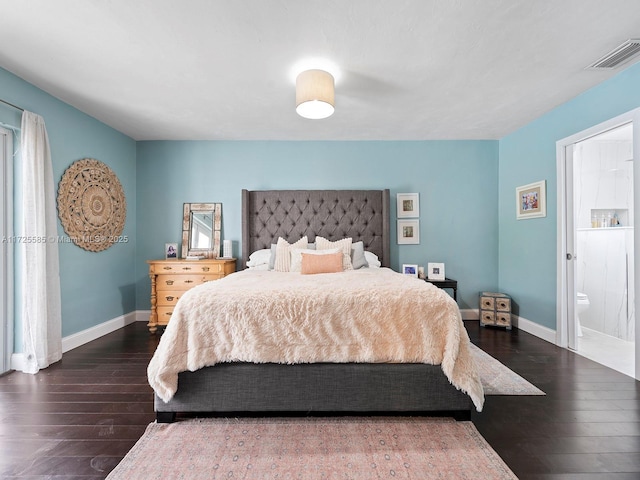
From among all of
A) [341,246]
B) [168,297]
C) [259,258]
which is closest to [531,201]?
[341,246]

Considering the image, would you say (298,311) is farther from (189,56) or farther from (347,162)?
(347,162)

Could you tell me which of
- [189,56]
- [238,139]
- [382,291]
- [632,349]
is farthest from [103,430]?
[632,349]

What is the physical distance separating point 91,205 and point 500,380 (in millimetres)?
4220

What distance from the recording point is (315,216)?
3.82 m

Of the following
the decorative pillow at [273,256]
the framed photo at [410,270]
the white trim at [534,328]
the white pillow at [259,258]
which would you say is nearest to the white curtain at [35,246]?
the white pillow at [259,258]

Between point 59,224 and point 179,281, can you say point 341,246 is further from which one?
point 59,224

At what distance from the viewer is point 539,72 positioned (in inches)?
92.1

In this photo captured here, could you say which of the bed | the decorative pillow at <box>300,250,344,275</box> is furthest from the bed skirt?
the decorative pillow at <box>300,250,344,275</box>

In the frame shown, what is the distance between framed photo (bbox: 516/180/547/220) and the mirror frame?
12.5ft

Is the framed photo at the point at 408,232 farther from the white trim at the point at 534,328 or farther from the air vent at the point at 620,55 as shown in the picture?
the air vent at the point at 620,55

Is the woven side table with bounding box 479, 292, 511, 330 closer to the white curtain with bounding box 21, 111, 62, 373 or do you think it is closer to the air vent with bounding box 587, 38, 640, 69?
the air vent with bounding box 587, 38, 640, 69

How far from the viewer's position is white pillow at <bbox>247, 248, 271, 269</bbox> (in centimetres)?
353

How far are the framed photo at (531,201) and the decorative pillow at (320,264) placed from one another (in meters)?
2.33

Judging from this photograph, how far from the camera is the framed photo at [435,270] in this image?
12.5 ft
